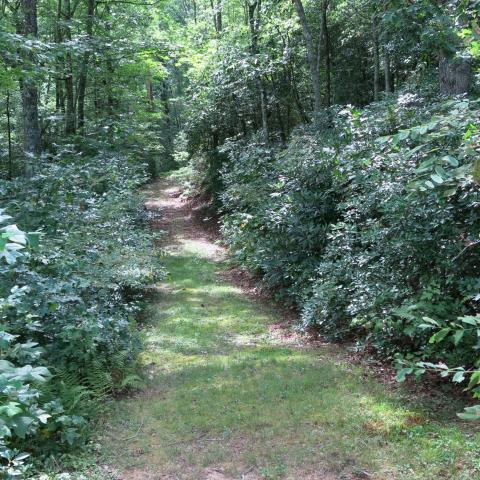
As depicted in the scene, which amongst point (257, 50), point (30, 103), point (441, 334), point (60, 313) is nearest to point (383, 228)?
point (60, 313)

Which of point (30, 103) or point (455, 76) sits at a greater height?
point (30, 103)

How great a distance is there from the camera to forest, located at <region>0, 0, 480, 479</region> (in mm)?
3932

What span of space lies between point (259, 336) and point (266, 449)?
349cm

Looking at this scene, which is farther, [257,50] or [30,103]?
[257,50]

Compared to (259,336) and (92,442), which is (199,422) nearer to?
(92,442)

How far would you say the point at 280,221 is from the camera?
9297 millimetres

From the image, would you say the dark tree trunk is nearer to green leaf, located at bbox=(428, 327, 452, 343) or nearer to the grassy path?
the grassy path

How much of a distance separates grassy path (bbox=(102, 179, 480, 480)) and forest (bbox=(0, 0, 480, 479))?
192mm

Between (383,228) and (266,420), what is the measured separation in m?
2.96

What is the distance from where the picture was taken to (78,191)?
8727 mm

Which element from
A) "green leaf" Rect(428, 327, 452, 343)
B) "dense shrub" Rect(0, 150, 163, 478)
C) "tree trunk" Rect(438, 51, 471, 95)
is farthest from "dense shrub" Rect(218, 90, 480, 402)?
"dense shrub" Rect(0, 150, 163, 478)

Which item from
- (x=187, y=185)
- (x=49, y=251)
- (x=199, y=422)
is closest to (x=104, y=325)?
(x=49, y=251)

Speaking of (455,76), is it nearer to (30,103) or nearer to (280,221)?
(280,221)

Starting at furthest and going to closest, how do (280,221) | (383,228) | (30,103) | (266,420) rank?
(30,103)
(280,221)
(383,228)
(266,420)
